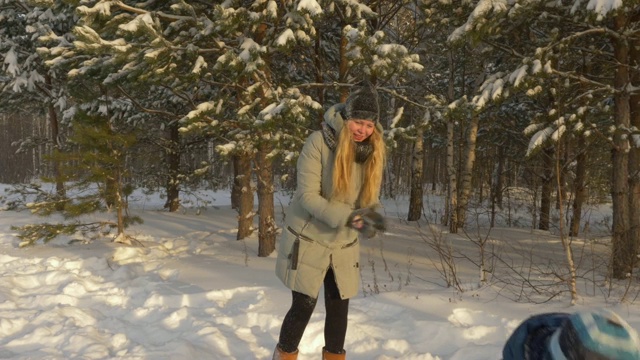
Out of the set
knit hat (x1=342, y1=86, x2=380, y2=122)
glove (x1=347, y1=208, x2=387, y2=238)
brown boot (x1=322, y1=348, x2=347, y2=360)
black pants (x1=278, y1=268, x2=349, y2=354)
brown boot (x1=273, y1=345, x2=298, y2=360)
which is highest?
knit hat (x1=342, y1=86, x2=380, y2=122)

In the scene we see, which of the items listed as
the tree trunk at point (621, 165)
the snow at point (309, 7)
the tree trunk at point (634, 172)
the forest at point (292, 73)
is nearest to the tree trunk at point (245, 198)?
the forest at point (292, 73)

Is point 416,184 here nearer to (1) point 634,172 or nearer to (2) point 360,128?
(1) point 634,172

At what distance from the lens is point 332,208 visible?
2514 millimetres

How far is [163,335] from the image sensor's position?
389 cm

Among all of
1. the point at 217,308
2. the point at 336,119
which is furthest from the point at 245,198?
the point at 336,119

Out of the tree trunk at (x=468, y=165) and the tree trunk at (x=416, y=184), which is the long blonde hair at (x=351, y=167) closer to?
the tree trunk at (x=468, y=165)

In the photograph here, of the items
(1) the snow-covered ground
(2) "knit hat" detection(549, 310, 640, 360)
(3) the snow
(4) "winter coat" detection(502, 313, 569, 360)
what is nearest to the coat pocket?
(1) the snow-covered ground

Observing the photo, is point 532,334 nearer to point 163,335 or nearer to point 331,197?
point 331,197

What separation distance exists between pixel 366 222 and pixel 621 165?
19.9 ft

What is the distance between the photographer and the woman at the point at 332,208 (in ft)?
8.34

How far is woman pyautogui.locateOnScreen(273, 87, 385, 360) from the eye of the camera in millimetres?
2541

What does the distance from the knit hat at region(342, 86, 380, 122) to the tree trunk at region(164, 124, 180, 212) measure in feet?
34.3

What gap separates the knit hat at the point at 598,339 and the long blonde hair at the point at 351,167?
157 cm

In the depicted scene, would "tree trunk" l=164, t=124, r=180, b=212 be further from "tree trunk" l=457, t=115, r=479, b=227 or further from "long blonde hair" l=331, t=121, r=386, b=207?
"long blonde hair" l=331, t=121, r=386, b=207
